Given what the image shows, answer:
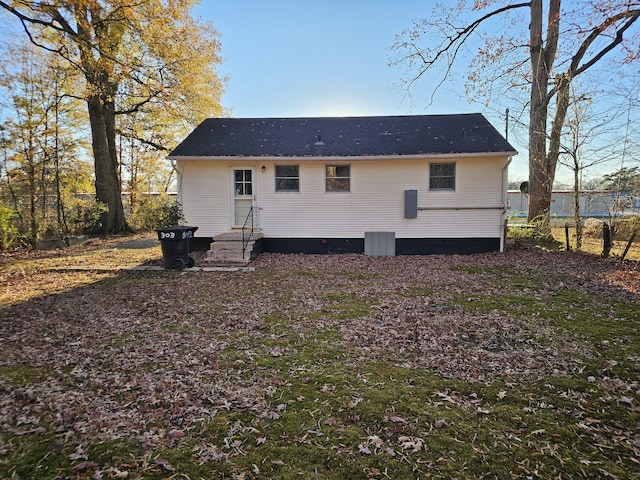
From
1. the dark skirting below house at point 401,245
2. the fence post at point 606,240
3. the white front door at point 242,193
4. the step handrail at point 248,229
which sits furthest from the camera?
the white front door at point 242,193

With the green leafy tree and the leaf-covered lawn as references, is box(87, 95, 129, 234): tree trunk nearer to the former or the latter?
the green leafy tree

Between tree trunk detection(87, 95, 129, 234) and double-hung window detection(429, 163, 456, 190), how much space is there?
41.4ft

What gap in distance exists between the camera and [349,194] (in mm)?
10719

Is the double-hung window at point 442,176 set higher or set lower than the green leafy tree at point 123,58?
lower

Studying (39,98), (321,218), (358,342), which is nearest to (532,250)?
(321,218)

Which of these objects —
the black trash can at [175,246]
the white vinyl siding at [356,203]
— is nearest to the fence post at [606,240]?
the white vinyl siding at [356,203]

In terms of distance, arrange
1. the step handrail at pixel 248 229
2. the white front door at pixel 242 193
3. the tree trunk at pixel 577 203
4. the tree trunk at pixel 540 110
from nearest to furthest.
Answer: the step handrail at pixel 248 229 < the tree trunk at pixel 577 203 < the white front door at pixel 242 193 < the tree trunk at pixel 540 110

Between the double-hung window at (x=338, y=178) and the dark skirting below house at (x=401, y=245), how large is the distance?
1.60 meters

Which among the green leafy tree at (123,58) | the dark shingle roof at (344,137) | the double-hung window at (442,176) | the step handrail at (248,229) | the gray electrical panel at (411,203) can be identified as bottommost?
the step handrail at (248,229)

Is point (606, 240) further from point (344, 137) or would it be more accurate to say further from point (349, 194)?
point (344, 137)

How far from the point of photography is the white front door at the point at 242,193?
35.5 feet

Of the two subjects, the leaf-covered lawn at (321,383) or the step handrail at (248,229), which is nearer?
the leaf-covered lawn at (321,383)

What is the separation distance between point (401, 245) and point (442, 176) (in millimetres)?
2448

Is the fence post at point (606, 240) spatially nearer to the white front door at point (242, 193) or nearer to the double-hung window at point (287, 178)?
the double-hung window at point (287, 178)
